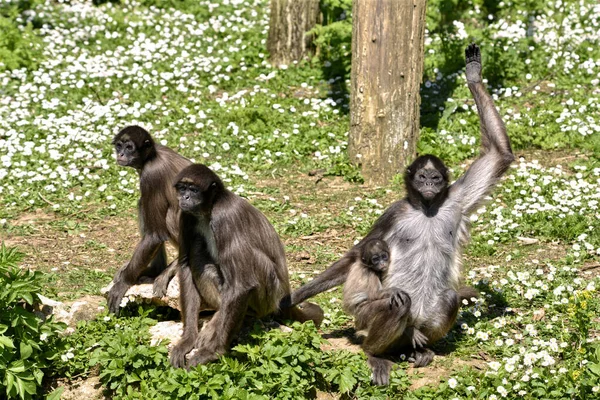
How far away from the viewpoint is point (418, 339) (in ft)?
27.1

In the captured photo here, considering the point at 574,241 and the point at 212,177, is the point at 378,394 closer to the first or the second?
the point at 212,177

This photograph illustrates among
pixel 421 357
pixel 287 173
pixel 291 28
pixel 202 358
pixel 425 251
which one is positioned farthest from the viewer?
pixel 291 28

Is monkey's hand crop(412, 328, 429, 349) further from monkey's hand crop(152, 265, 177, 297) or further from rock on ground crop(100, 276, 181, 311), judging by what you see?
monkey's hand crop(152, 265, 177, 297)

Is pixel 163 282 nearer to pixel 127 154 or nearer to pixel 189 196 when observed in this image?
pixel 189 196

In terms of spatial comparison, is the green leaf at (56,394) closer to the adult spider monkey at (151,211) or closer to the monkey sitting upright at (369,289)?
the adult spider monkey at (151,211)

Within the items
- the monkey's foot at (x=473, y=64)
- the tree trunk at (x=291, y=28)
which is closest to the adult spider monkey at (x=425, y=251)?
the monkey's foot at (x=473, y=64)

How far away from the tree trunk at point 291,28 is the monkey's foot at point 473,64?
23.9 ft

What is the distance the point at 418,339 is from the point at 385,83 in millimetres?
5346

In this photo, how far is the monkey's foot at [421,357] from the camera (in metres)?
8.23

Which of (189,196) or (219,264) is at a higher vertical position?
(189,196)

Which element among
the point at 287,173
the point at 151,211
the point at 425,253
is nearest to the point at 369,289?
the point at 425,253

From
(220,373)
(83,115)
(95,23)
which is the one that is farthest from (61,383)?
(95,23)

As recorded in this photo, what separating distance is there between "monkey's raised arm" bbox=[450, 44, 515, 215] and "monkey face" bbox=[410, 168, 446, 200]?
1.14 ft

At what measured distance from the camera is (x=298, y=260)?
36.1ft
